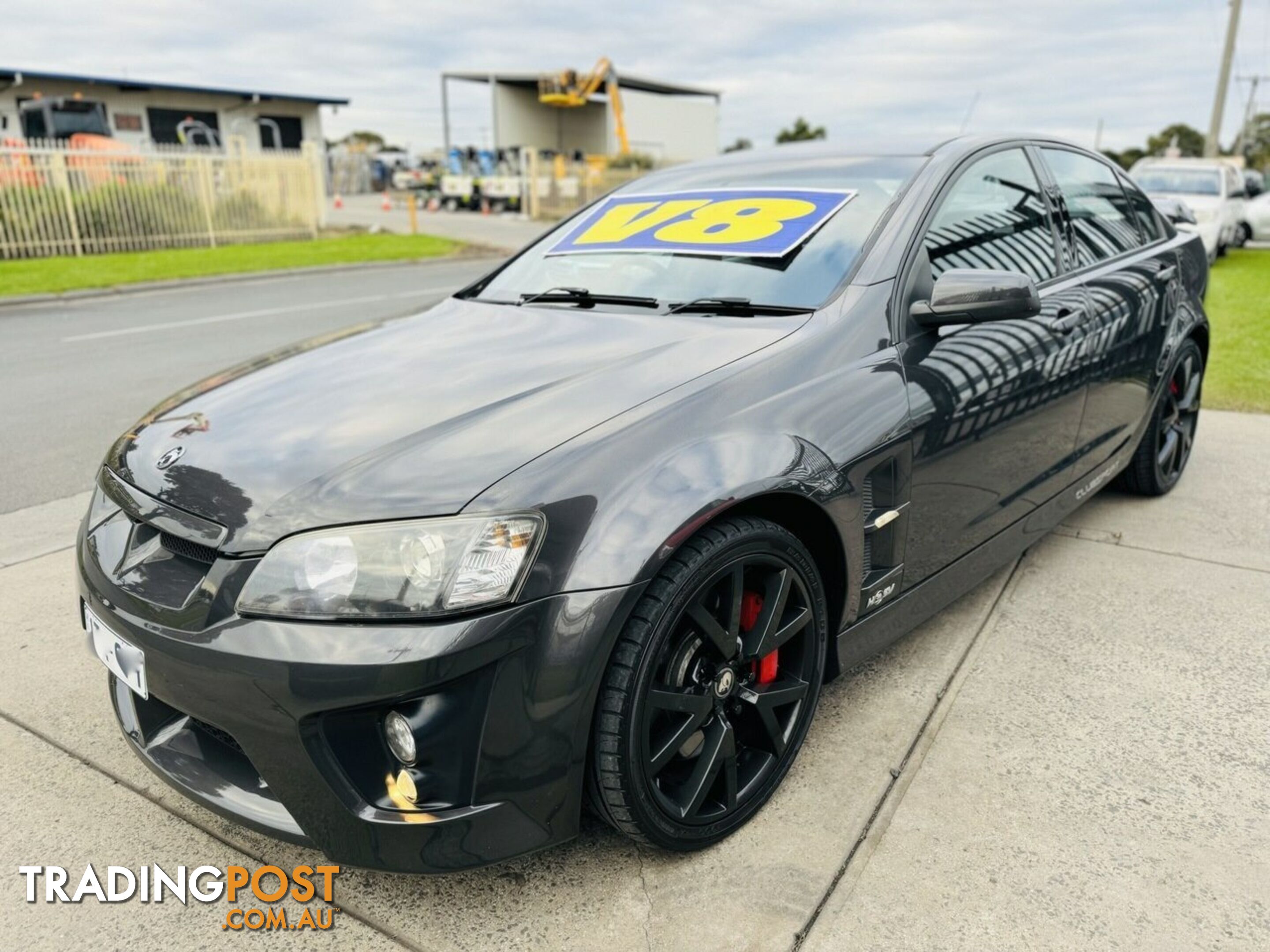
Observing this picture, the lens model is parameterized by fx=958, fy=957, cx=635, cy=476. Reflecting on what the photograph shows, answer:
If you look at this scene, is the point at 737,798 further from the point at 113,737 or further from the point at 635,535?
the point at 113,737

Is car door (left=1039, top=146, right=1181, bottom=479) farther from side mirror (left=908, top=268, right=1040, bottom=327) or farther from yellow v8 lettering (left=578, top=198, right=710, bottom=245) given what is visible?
yellow v8 lettering (left=578, top=198, right=710, bottom=245)

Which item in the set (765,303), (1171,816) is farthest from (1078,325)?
(1171,816)

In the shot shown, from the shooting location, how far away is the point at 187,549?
72.8 inches

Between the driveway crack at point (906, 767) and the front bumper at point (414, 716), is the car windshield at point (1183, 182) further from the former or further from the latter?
the front bumper at point (414, 716)

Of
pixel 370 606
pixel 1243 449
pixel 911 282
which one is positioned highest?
pixel 911 282

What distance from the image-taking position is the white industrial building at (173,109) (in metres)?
29.2

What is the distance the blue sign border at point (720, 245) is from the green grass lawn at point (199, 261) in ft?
35.3

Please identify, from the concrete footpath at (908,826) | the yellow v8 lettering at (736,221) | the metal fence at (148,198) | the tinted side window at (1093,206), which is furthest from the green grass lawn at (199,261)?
the tinted side window at (1093,206)

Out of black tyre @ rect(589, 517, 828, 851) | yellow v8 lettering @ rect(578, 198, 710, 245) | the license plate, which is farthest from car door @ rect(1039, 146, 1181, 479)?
the license plate

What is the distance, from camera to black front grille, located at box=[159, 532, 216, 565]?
1793 millimetres

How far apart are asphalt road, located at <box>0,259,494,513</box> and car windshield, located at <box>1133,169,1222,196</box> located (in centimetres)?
1084

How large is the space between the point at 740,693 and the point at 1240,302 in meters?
10.9

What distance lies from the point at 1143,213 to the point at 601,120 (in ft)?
185

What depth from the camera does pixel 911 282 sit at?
8.17ft
